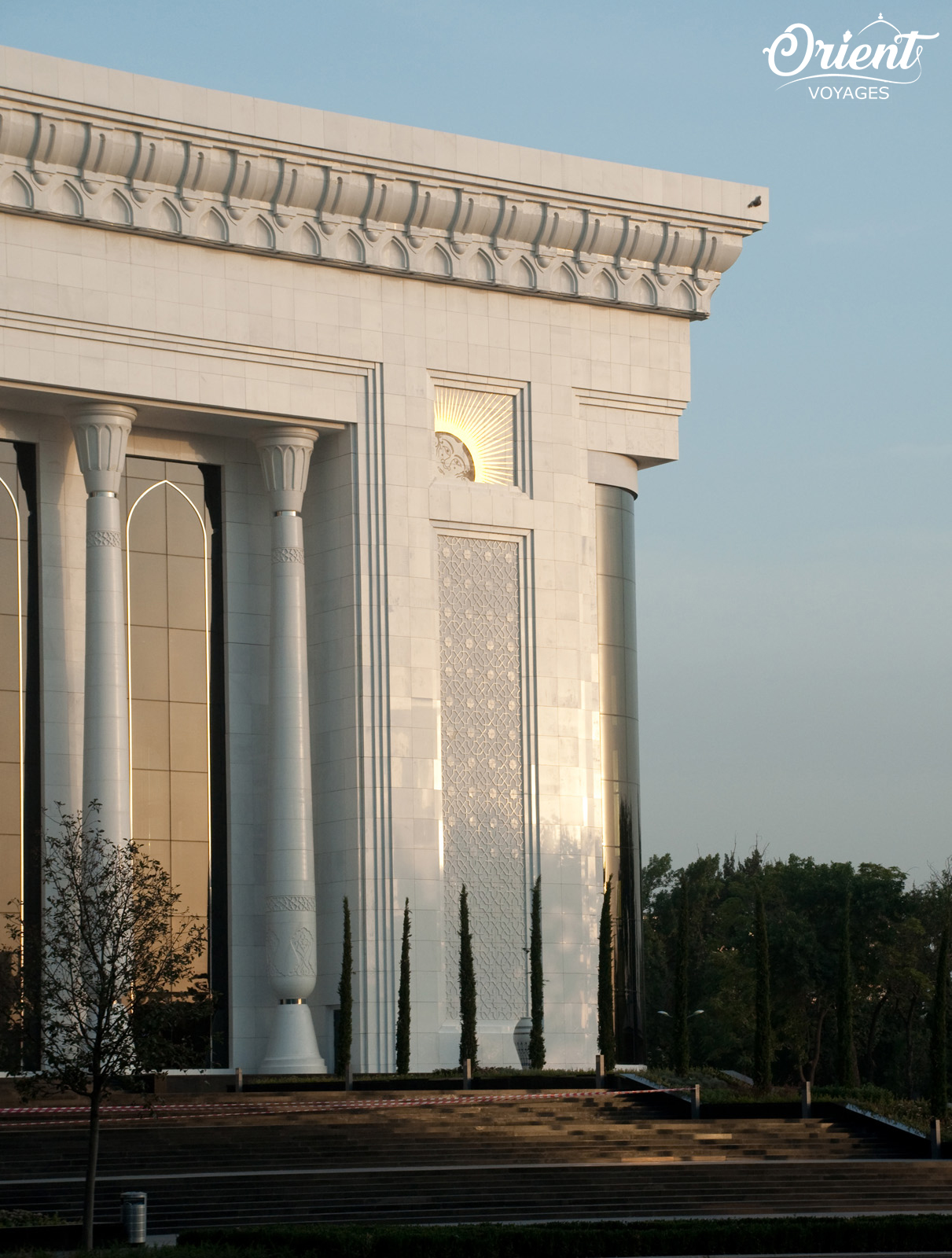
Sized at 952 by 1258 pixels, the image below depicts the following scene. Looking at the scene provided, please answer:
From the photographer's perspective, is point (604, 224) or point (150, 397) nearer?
point (150, 397)

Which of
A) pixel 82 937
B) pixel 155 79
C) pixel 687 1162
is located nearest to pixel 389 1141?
pixel 687 1162

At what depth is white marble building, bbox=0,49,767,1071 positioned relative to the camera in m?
33.9

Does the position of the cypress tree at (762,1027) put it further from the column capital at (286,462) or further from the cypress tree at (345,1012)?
the column capital at (286,462)

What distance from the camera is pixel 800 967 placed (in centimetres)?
6297

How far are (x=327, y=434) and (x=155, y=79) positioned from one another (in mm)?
6734

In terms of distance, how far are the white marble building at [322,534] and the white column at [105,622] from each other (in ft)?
0.21

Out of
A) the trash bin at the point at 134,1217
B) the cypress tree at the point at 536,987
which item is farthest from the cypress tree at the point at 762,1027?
the trash bin at the point at 134,1217

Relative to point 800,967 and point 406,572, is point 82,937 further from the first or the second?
point 800,967

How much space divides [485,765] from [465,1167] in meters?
12.2

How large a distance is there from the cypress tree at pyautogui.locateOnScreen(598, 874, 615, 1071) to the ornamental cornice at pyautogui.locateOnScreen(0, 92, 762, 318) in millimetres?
11379

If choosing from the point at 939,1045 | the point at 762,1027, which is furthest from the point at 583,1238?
the point at 762,1027

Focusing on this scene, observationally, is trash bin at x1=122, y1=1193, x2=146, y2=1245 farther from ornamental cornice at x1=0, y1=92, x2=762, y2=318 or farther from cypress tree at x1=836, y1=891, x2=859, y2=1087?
ornamental cornice at x1=0, y1=92, x2=762, y2=318

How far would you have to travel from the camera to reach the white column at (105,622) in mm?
33188

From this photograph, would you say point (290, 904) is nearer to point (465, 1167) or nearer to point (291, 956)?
point (291, 956)
